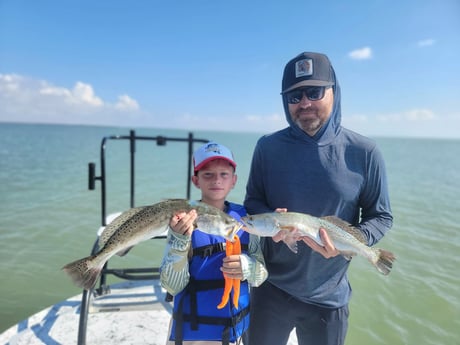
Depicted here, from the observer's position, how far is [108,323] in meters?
4.46

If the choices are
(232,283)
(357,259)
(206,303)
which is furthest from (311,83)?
(357,259)

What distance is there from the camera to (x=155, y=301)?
501 cm

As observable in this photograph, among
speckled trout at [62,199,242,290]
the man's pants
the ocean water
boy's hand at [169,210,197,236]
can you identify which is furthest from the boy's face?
the ocean water

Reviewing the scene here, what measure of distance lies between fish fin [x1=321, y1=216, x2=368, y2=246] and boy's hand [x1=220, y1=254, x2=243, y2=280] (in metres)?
0.87

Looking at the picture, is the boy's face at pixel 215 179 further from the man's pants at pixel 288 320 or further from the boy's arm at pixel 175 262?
the man's pants at pixel 288 320

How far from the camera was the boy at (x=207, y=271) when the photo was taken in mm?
2432

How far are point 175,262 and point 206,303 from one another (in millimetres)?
541

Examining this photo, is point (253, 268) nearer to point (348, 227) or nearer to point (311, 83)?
point (348, 227)

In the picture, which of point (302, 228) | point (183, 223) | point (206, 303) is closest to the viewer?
point (183, 223)

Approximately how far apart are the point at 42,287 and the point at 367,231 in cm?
823

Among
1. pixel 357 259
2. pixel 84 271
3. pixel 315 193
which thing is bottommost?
pixel 357 259

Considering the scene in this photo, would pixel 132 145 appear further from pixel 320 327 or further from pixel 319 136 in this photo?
pixel 320 327

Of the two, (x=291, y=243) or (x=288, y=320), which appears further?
(x=288, y=320)

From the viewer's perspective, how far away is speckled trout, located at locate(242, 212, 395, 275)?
8.36ft
